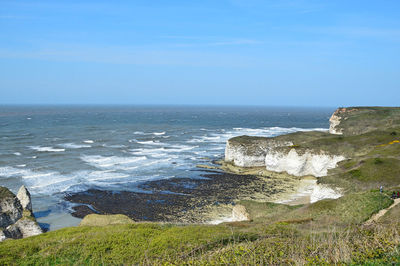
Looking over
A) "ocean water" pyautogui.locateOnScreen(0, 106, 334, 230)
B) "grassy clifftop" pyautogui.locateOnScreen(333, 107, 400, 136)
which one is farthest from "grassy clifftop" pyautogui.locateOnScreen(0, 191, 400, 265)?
"grassy clifftop" pyautogui.locateOnScreen(333, 107, 400, 136)

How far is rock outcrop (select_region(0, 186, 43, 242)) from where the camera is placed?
2814 cm

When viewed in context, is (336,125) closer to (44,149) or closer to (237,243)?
(44,149)

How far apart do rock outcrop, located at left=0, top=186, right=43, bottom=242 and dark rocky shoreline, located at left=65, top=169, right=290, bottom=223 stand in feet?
19.5

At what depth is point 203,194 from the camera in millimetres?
44219

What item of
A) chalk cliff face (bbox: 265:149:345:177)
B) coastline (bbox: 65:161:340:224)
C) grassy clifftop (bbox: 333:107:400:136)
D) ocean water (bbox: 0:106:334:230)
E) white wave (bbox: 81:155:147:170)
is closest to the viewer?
coastline (bbox: 65:161:340:224)

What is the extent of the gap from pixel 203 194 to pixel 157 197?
20.0ft

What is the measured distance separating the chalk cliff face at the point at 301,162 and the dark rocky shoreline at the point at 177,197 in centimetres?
474

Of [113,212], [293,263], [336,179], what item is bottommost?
[113,212]

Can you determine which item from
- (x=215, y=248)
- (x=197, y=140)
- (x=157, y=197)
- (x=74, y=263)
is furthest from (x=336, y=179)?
(x=197, y=140)

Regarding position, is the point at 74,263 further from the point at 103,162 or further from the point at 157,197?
the point at 103,162

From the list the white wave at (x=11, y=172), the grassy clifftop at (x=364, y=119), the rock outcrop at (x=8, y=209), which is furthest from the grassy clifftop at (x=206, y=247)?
the grassy clifftop at (x=364, y=119)

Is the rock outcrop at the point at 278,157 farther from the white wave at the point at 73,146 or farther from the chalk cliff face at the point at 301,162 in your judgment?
the white wave at the point at 73,146

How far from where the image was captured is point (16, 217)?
3020 centimetres

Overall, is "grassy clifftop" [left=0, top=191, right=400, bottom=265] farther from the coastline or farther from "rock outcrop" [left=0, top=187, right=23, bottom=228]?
the coastline
